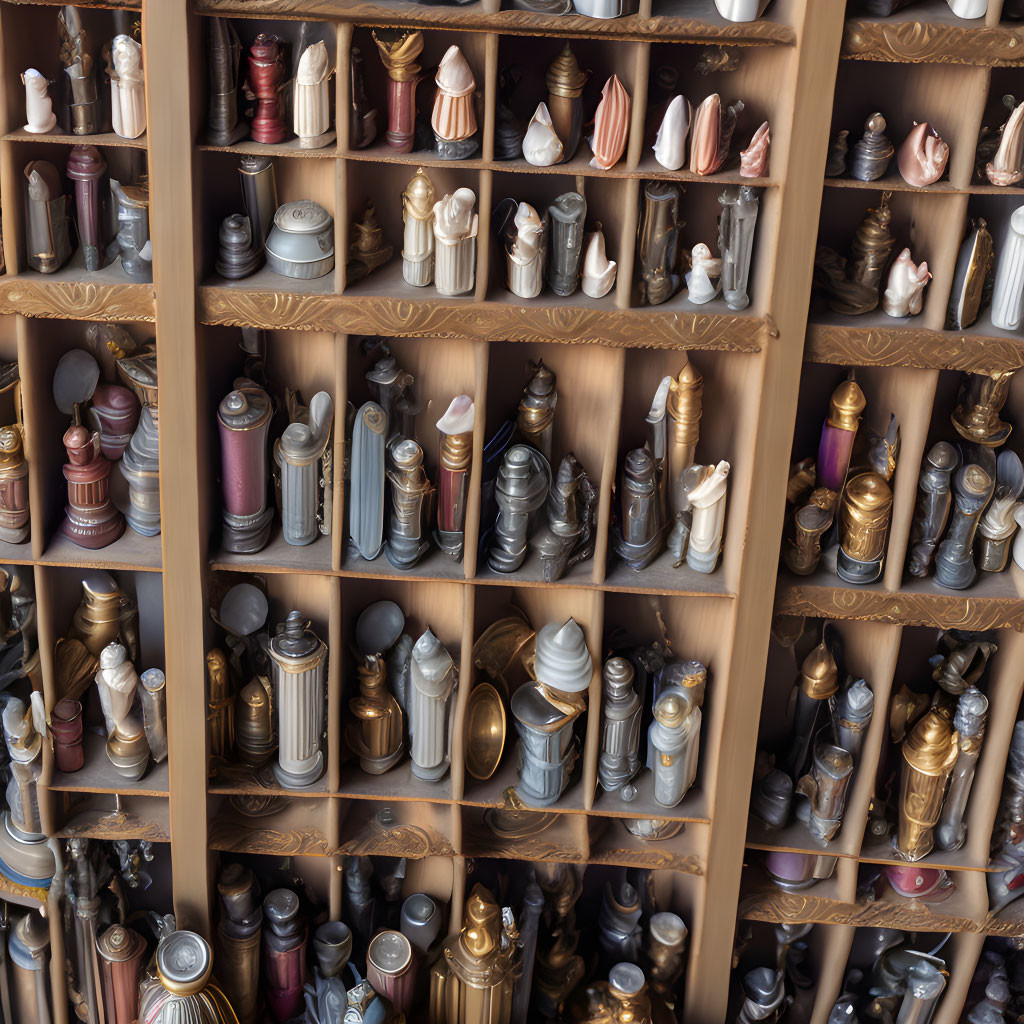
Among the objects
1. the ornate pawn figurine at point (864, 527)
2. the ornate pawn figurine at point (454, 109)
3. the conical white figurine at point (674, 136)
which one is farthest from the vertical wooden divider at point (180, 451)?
the ornate pawn figurine at point (864, 527)

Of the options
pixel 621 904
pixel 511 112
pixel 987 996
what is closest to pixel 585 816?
pixel 621 904

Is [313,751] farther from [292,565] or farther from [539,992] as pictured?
[539,992]

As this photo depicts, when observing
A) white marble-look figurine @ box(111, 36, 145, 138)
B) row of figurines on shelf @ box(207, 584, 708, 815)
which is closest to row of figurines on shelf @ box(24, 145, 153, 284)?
white marble-look figurine @ box(111, 36, 145, 138)

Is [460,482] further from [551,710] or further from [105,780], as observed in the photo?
[105,780]

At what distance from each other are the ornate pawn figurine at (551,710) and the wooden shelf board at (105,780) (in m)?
0.73

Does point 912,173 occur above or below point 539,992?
above

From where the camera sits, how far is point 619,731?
265 cm

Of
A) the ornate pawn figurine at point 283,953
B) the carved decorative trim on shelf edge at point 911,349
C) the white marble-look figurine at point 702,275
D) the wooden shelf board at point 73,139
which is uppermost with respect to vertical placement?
the wooden shelf board at point 73,139

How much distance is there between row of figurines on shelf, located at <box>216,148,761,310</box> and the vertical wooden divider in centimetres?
12

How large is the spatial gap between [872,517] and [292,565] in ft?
3.58

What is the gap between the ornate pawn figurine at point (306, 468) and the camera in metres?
2.48

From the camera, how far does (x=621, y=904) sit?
115 inches

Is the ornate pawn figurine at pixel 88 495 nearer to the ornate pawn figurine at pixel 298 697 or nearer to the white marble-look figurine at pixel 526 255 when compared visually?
the ornate pawn figurine at pixel 298 697

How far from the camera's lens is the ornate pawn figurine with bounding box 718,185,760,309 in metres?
2.30
